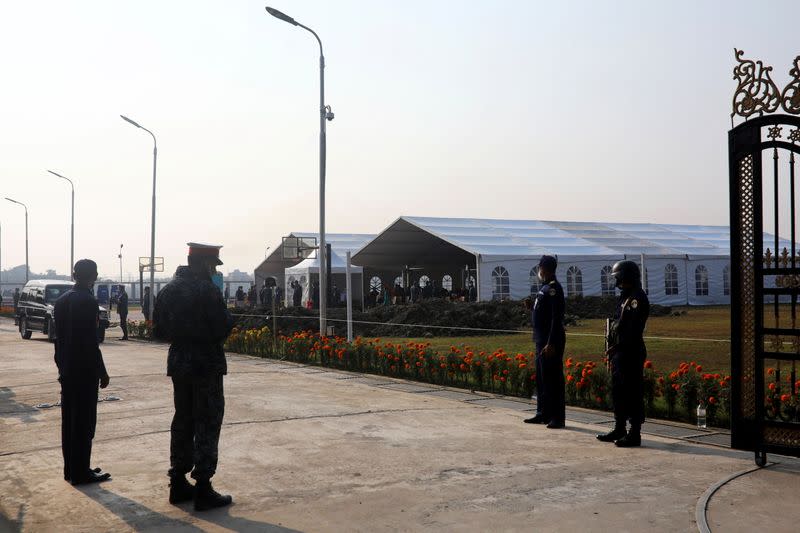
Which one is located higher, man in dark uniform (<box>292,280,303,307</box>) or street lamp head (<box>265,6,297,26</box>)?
street lamp head (<box>265,6,297,26</box>)

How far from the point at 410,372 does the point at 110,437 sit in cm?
656

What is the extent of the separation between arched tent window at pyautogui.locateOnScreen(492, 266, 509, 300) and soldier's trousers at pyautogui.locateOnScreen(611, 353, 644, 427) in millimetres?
27828

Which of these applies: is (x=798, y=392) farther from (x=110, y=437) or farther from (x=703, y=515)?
(x=110, y=437)

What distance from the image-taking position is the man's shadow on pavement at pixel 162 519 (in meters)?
5.69

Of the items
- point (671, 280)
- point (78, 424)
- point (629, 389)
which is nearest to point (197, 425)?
point (78, 424)

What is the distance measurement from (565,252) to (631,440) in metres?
31.1

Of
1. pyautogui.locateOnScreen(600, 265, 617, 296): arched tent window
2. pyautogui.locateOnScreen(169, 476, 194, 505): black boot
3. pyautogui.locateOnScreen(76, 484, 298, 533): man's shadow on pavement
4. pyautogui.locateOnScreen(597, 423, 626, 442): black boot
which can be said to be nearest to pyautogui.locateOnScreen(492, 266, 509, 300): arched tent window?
pyautogui.locateOnScreen(600, 265, 617, 296): arched tent window

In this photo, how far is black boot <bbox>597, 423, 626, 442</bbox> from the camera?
8445mm

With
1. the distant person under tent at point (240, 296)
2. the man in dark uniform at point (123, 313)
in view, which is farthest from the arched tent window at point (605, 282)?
the distant person under tent at point (240, 296)

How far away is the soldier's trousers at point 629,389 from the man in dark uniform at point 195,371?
3.94 meters

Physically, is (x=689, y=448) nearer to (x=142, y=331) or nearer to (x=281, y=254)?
(x=142, y=331)

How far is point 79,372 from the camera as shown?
7188mm

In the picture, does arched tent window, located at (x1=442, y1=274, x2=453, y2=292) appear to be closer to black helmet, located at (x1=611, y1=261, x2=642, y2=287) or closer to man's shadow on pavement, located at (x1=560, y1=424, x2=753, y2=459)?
man's shadow on pavement, located at (x1=560, y1=424, x2=753, y2=459)

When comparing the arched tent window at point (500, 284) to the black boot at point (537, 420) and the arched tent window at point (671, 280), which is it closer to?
the arched tent window at point (671, 280)
